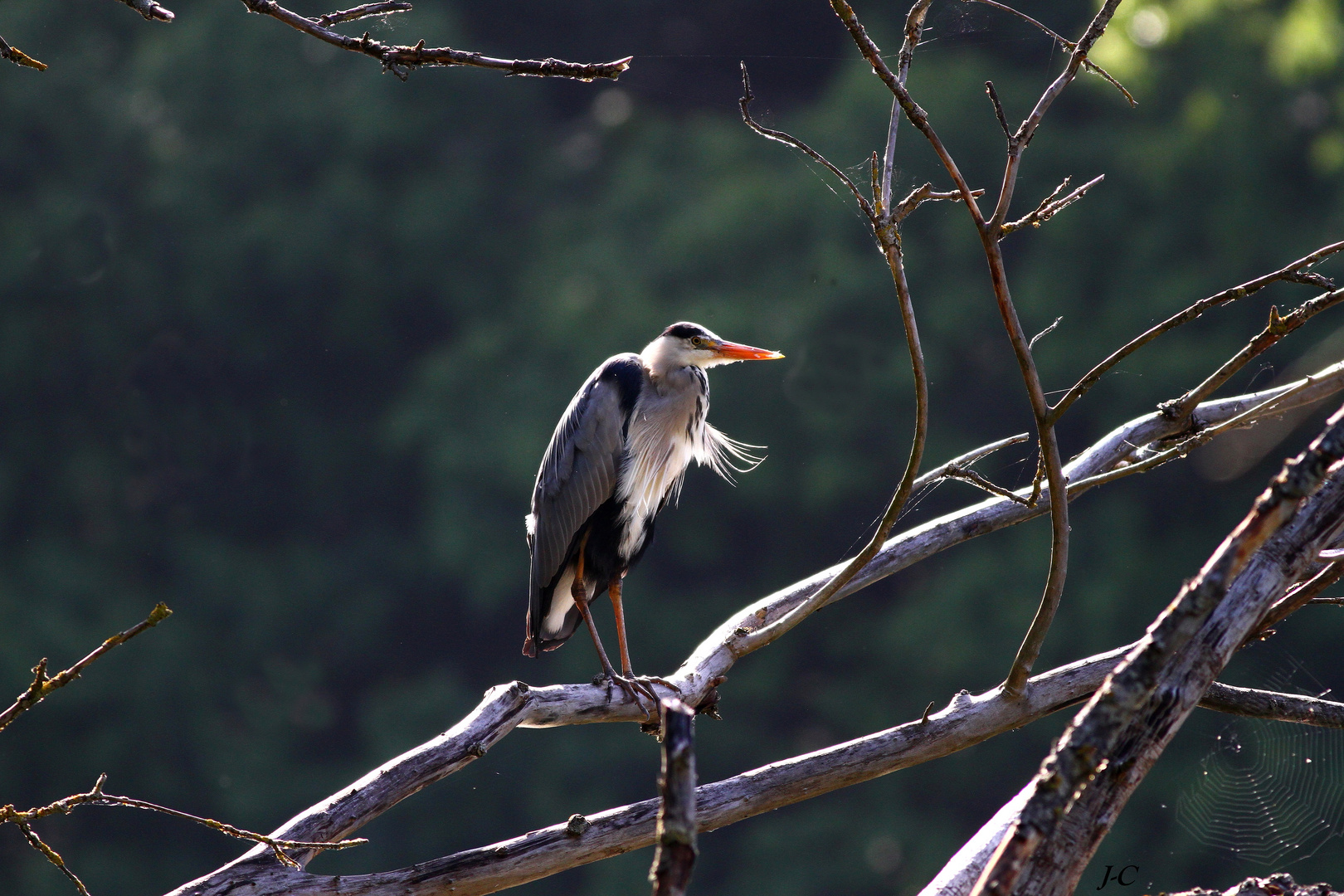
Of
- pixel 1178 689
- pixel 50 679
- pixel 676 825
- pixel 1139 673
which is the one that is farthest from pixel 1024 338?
pixel 50 679

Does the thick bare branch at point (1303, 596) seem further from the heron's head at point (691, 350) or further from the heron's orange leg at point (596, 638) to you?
the heron's head at point (691, 350)

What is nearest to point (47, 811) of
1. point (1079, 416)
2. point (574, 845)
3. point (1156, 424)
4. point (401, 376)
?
point (574, 845)

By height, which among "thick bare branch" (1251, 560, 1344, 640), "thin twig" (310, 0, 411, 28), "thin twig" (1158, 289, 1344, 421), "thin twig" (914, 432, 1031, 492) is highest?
"thin twig" (310, 0, 411, 28)

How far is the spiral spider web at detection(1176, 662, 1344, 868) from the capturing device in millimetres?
3170

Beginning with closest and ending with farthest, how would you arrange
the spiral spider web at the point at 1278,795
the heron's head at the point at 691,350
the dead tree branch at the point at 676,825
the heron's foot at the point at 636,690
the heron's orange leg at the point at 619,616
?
the dead tree branch at the point at 676,825 → the heron's foot at the point at 636,690 → the heron's orange leg at the point at 619,616 → the spiral spider web at the point at 1278,795 → the heron's head at the point at 691,350

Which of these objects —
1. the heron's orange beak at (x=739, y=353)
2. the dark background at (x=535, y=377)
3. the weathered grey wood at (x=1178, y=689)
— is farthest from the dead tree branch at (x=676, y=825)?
the dark background at (x=535, y=377)

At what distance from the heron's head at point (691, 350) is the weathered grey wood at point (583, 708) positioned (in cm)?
101

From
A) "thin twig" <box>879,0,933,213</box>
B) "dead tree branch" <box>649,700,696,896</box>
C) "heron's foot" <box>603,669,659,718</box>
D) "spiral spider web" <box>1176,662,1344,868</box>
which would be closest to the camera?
"dead tree branch" <box>649,700,696,896</box>

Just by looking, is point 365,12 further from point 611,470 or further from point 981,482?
point 611,470

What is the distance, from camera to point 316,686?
973 centimetres

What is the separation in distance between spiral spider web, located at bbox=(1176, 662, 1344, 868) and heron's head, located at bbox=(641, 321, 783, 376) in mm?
1636

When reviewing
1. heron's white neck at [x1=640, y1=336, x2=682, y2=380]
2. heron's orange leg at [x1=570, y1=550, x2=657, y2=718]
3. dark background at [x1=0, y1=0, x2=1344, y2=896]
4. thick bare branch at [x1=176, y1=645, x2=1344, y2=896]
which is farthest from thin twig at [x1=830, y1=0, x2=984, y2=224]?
dark background at [x1=0, y1=0, x2=1344, y2=896]

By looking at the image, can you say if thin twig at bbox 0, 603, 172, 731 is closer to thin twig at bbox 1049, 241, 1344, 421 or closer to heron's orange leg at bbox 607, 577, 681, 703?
thin twig at bbox 1049, 241, 1344, 421

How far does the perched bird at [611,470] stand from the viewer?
129 inches
